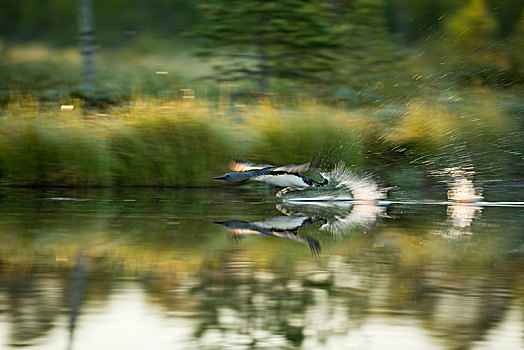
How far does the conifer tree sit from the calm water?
1476 cm

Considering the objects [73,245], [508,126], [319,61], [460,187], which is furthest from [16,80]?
[73,245]

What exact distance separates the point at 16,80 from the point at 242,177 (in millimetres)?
33410

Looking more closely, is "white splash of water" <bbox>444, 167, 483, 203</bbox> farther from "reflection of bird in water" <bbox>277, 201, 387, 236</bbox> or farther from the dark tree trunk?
the dark tree trunk

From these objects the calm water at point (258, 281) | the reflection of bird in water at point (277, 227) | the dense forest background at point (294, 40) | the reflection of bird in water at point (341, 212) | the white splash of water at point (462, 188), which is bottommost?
the dense forest background at point (294, 40)

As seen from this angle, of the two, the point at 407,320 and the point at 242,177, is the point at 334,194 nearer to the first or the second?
the point at 242,177

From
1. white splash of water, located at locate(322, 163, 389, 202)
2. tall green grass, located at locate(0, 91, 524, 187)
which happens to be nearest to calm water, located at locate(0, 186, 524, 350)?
white splash of water, located at locate(322, 163, 389, 202)

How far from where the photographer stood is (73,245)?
18.7 feet

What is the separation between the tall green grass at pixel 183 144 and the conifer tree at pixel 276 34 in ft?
32.6

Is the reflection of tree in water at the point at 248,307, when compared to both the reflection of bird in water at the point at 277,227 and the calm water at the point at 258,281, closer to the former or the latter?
the calm water at the point at 258,281

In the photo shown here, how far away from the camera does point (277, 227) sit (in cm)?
686

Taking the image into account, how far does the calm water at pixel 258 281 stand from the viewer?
3.46 m

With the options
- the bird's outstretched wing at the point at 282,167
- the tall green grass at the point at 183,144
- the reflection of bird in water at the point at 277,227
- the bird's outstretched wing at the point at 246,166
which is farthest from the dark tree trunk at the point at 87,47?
the reflection of bird in water at the point at 277,227

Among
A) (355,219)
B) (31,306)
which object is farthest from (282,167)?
(31,306)

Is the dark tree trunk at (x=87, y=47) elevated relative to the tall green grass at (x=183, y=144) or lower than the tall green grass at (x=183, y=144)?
lower
